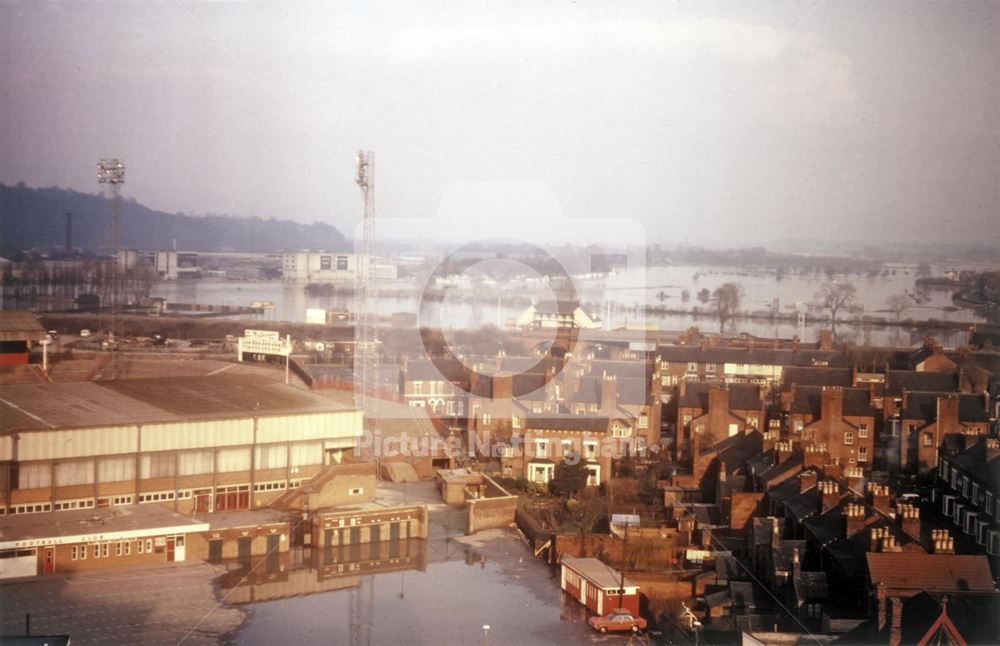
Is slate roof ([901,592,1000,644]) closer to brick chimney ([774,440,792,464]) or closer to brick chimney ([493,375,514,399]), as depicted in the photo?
brick chimney ([774,440,792,464])

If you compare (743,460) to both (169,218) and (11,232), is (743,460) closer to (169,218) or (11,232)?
(169,218)

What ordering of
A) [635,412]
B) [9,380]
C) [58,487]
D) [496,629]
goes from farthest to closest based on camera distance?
[635,412]
[9,380]
[58,487]
[496,629]

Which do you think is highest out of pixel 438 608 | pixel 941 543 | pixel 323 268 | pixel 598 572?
pixel 323 268

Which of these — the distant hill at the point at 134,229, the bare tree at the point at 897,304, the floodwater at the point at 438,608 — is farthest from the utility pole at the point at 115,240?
the bare tree at the point at 897,304

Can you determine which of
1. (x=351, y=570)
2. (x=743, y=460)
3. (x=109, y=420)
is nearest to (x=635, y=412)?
(x=743, y=460)

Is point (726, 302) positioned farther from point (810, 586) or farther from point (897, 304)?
point (810, 586)

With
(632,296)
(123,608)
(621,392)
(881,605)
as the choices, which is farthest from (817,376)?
(123,608)

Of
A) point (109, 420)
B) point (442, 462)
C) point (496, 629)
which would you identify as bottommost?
point (496, 629)
